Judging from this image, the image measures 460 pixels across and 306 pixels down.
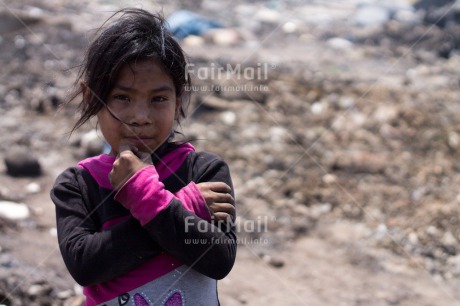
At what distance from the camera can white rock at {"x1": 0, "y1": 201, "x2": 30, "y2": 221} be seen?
11.6 ft

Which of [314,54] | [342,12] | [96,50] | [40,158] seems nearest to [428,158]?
[40,158]

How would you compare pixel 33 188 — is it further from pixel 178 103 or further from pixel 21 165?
pixel 178 103

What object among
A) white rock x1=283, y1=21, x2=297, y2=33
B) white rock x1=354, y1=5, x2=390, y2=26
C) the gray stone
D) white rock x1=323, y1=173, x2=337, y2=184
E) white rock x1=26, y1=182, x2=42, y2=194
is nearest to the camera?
white rock x1=26, y1=182, x2=42, y2=194

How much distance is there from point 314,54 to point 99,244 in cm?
682

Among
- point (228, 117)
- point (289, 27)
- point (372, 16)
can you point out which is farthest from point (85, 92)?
point (372, 16)

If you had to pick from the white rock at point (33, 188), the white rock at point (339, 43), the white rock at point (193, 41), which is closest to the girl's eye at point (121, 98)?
the white rock at point (33, 188)

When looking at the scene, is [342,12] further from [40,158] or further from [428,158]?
[40,158]

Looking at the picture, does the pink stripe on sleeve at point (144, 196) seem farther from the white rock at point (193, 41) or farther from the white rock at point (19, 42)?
the white rock at point (193, 41)

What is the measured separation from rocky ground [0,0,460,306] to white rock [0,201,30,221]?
0.04 ft

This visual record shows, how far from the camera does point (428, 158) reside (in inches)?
187

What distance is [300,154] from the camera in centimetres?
479

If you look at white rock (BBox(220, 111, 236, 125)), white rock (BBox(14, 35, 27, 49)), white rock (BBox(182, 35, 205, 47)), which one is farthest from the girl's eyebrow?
white rock (BBox(182, 35, 205, 47))

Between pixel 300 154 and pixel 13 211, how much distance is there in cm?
212

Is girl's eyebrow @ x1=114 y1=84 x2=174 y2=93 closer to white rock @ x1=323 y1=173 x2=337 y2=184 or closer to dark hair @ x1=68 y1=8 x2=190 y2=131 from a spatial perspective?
dark hair @ x1=68 y1=8 x2=190 y2=131
